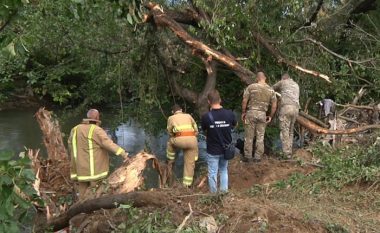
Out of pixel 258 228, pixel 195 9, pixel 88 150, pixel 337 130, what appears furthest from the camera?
pixel 195 9

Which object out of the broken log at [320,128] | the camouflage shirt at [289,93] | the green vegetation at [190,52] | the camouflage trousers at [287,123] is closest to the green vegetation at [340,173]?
the broken log at [320,128]

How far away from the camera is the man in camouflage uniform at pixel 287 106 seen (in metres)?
10.2

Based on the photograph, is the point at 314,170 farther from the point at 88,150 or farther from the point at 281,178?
the point at 88,150

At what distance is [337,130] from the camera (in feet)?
34.5

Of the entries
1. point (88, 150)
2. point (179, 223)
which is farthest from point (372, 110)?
point (179, 223)

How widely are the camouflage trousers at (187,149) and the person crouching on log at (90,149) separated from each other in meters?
1.39

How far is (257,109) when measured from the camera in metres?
9.90

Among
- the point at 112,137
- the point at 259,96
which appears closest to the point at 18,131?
the point at 112,137

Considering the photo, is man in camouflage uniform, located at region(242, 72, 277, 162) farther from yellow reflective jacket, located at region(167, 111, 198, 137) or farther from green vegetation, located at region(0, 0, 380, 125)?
yellow reflective jacket, located at region(167, 111, 198, 137)

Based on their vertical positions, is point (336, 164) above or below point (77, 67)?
below

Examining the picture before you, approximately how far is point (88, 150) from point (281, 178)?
3544 mm

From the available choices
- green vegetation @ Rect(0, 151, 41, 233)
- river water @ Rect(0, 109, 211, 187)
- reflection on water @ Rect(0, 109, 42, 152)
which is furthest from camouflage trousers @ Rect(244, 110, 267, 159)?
reflection on water @ Rect(0, 109, 42, 152)

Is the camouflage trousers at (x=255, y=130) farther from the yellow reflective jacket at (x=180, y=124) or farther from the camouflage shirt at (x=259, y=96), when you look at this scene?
the yellow reflective jacket at (x=180, y=124)

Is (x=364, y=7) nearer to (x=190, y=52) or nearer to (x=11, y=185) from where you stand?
(x=190, y=52)
